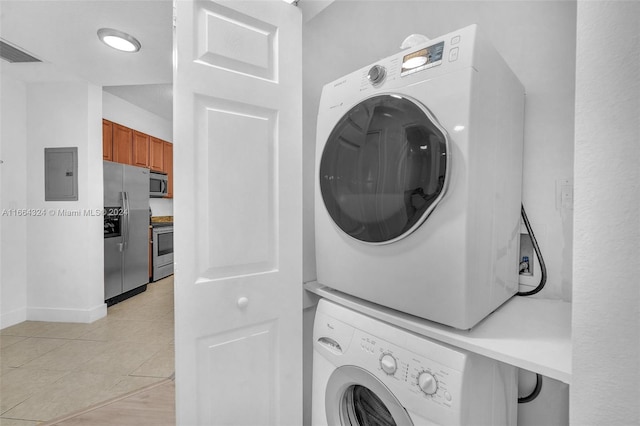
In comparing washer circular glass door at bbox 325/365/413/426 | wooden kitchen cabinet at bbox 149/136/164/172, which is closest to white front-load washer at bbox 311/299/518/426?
washer circular glass door at bbox 325/365/413/426

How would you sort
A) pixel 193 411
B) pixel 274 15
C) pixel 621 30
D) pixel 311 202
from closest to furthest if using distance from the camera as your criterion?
1. pixel 621 30
2. pixel 193 411
3. pixel 274 15
4. pixel 311 202

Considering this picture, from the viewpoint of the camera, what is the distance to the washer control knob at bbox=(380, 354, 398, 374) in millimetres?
946

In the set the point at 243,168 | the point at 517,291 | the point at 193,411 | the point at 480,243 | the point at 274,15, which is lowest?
the point at 193,411

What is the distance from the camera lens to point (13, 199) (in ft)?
10.1

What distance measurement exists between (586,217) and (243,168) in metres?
0.97

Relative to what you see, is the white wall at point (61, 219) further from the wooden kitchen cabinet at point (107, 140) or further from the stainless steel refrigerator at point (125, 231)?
the wooden kitchen cabinet at point (107, 140)

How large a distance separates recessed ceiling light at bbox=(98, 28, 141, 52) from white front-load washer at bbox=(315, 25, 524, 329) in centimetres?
203

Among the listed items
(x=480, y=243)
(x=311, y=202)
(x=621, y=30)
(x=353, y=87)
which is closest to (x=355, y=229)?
(x=480, y=243)

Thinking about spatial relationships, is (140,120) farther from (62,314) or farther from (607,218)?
(607,218)

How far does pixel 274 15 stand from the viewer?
1.17 metres

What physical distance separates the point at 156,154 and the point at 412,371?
17.3 ft

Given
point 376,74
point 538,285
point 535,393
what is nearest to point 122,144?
Result: point 376,74

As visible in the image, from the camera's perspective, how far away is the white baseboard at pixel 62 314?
10.4 ft

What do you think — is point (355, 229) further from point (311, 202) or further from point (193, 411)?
point (193, 411)
